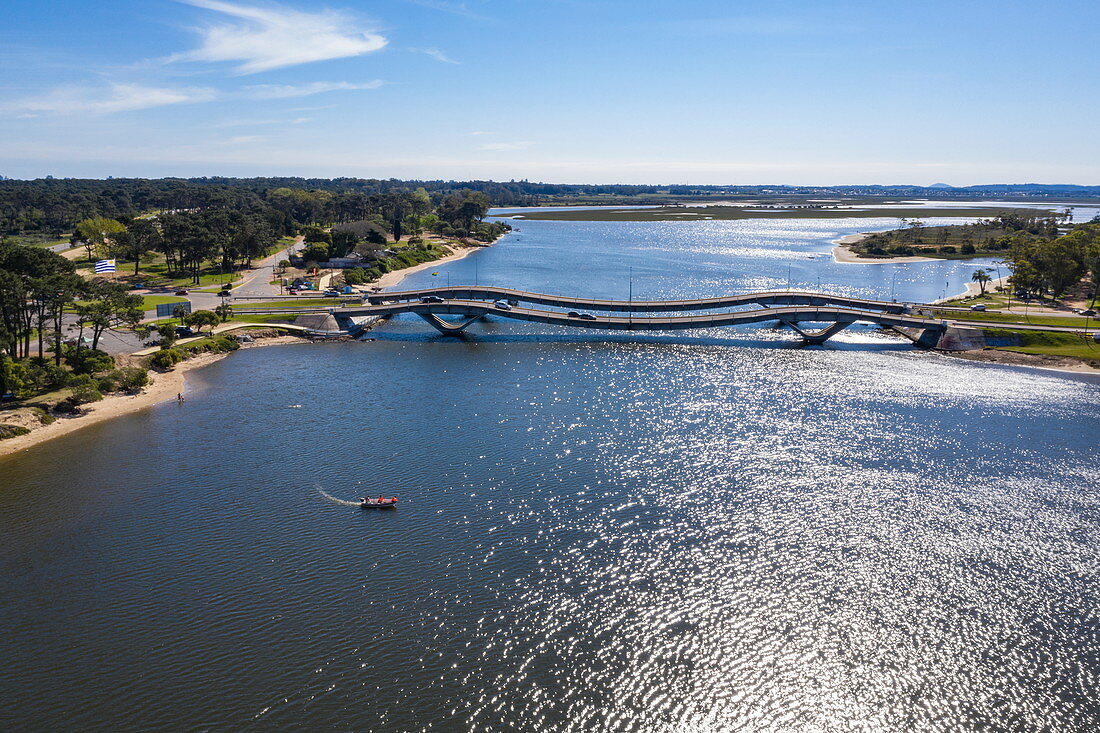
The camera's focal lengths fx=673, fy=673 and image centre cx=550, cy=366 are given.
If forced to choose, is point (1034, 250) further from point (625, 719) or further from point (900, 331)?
point (625, 719)

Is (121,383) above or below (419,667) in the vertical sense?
above

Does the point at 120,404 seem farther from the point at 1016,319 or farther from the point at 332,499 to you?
the point at 1016,319

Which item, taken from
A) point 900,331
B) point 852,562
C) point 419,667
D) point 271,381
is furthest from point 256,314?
point 900,331

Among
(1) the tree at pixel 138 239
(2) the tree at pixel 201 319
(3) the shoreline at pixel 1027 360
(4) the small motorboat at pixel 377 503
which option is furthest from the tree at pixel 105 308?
(3) the shoreline at pixel 1027 360

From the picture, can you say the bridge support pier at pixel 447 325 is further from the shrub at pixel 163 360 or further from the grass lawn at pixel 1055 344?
the grass lawn at pixel 1055 344

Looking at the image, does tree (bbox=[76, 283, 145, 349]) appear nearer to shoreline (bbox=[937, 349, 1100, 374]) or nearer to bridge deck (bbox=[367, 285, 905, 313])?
bridge deck (bbox=[367, 285, 905, 313])

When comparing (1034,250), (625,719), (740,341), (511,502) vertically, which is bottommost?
(625,719)

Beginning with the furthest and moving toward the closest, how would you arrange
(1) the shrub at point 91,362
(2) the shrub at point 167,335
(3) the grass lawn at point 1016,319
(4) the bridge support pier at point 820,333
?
(3) the grass lawn at point 1016,319
(4) the bridge support pier at point 820,333
(2) the shrub at point 167,335
(1) the shrub at point 91,362
